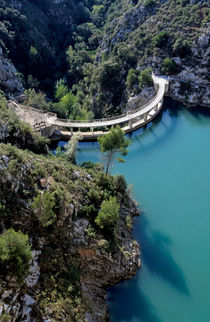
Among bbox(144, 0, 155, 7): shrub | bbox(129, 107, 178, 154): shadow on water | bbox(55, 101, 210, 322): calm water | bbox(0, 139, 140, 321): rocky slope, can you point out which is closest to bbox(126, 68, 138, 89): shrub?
bbox(129, 107, 178, 154): shadow on water

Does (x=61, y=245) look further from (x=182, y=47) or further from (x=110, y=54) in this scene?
(x=110, y=54)

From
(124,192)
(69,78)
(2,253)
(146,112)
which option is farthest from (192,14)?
(2,253)

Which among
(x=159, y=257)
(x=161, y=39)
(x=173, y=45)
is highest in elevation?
(x=161, y=39)

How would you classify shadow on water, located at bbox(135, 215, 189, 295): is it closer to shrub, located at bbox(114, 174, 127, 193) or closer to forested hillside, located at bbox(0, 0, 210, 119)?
shrub, located at bbox(114, 174, 127, 193)

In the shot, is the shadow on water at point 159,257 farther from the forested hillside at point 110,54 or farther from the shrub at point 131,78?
the shrub at point 131,78

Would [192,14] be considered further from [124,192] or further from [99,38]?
[124,192]

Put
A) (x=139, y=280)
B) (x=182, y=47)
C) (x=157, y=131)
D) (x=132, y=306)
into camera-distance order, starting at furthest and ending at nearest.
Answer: (x=182, y=47), (x=157, y=131), (x=139, y=280), (x=132, y=306)

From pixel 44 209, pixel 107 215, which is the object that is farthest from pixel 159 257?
pixel 44 209
